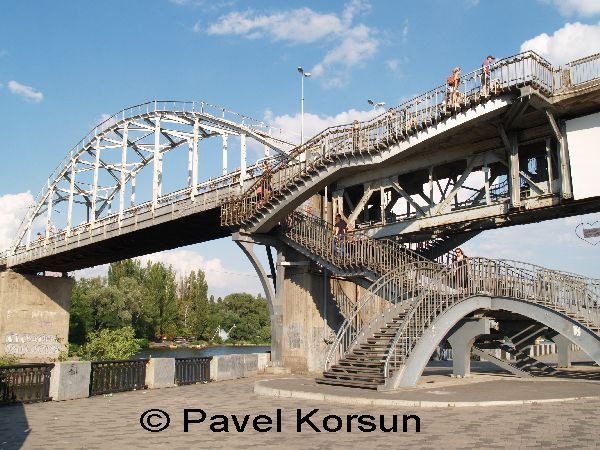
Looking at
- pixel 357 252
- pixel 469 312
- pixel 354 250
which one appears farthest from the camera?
pixel 354 250

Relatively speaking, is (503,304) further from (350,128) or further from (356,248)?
(350,128)

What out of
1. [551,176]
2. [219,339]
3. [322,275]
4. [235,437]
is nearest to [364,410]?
[235,437]

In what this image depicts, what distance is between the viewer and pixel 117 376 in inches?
739

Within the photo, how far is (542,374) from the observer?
22859mm

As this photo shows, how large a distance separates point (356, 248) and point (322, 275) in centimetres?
453

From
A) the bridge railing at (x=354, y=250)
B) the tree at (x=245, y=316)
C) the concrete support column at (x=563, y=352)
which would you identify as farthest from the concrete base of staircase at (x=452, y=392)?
the tree at (x=245, y=316)

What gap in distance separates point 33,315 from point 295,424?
49.9 metres

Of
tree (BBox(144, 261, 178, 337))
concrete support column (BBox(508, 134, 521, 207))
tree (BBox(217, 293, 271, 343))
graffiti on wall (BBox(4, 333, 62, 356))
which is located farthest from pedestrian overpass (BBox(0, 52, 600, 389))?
tree (BBox(217, 293, 271, 343))

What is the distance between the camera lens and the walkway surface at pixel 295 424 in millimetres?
10125

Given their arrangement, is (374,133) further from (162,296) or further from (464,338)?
(162,296)

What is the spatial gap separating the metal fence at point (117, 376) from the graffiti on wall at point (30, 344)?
36854 millimetres

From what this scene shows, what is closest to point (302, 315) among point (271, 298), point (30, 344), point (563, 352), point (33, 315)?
point (271, 298)

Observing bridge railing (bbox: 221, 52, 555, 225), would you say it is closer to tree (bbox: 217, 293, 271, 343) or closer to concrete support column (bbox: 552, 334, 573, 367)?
concrete support column (bbox: 552, 334, 573, 367)

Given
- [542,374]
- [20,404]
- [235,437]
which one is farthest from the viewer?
[542,374]
